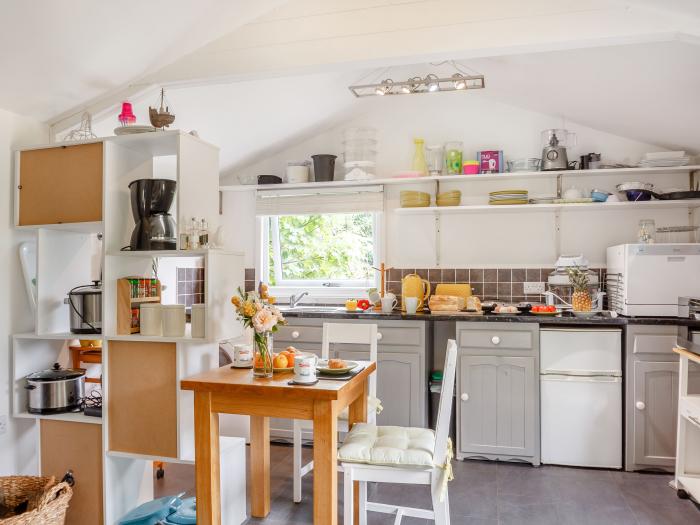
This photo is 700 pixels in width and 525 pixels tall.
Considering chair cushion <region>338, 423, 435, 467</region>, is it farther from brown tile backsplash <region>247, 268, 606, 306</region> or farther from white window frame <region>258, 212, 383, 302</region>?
white window frame <region>258, 212, 383, 302</region>

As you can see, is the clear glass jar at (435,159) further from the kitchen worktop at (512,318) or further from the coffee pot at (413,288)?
the kitchen worktop at (512,318)

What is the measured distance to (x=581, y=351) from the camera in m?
3.55

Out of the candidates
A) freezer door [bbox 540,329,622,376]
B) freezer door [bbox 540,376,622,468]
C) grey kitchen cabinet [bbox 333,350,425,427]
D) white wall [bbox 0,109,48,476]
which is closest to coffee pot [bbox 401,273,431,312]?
grey kitchen cabinet [bbox 333,350,425,427]

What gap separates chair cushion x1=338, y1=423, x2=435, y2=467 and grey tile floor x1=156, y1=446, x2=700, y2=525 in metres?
0.65

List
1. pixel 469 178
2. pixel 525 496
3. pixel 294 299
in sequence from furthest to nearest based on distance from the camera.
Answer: pixel 294 299 < pixel 469 178 < pixel 525 496

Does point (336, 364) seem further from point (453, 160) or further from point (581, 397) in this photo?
point (453, 160)

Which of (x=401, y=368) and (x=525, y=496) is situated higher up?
(x=401, y=368)

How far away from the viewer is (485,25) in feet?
8.61

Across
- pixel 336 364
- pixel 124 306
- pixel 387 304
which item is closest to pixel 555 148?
pixel 387 304

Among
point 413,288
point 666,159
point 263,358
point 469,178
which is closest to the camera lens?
point 263,358

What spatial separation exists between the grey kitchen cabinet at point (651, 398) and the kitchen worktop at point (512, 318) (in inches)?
2.0

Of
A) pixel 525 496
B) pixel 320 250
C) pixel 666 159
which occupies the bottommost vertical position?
pixel 525 496

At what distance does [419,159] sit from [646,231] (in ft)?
5.81

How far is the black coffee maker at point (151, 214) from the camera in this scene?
2.60m
